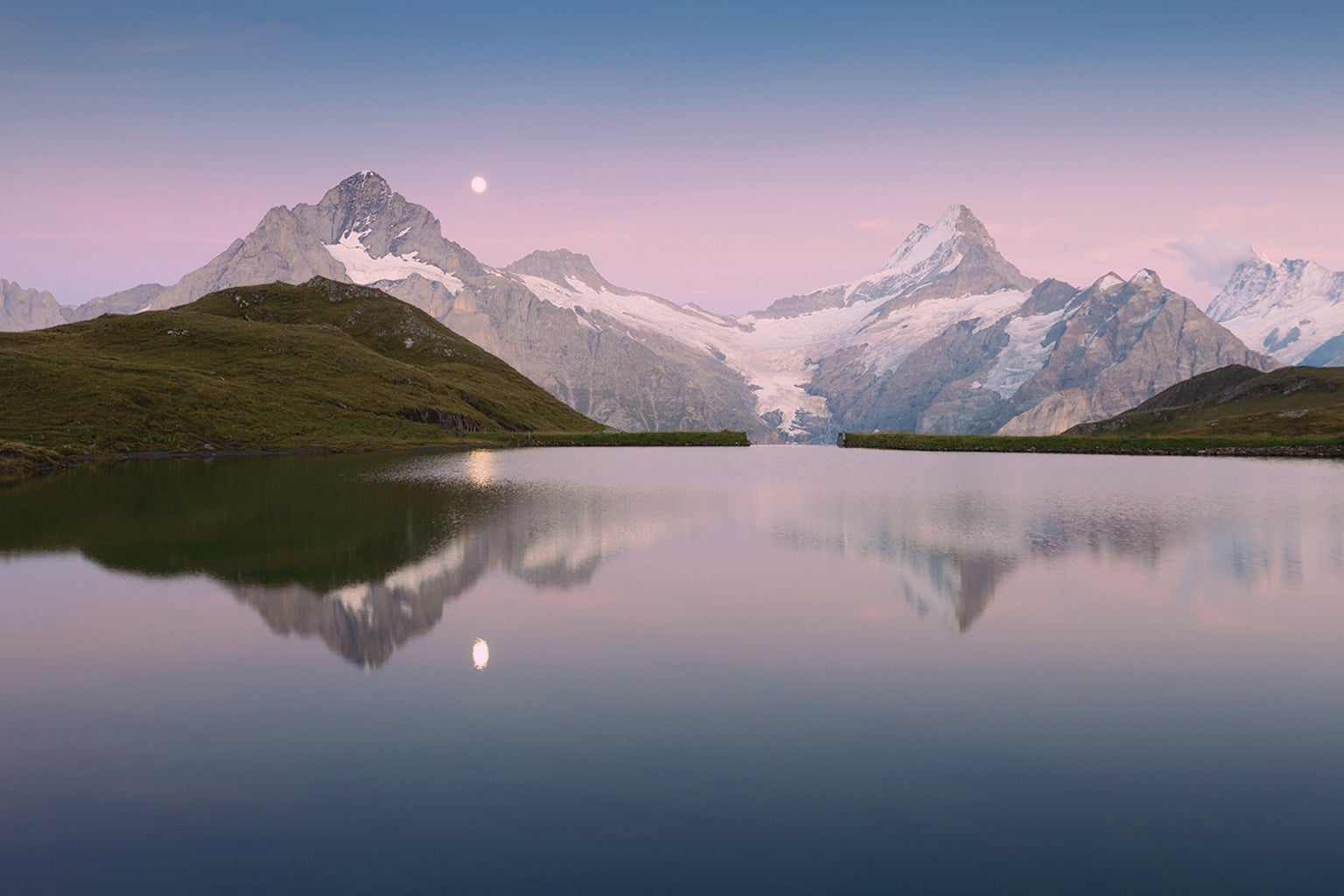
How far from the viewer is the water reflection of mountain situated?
127ft

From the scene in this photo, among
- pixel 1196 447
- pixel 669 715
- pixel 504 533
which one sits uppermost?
pixel 1196 447

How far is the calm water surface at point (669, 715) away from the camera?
16.0 m

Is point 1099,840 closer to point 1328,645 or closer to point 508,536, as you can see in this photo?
point 1328,645

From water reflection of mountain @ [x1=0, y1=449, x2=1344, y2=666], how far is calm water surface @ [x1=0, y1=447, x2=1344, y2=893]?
0.50 meters

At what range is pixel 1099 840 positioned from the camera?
16.4m

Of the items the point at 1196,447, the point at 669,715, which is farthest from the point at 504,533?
the point at 1196,447

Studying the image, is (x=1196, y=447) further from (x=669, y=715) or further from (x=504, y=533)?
(x=669, y=715)

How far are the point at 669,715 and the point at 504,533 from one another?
37063 mm

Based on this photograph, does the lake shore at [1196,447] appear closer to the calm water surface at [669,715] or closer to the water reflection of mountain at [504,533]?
the water reflection of mountain at [504,533]

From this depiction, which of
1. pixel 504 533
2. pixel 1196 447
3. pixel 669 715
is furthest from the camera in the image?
pixel 1196 447

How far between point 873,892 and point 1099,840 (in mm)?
4950

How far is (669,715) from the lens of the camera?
23219 millimetres

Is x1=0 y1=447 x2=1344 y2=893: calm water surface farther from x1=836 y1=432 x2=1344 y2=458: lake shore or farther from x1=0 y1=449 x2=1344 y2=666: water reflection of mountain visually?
x1=836 y1=432 x2=1344 y2=458: lake shore

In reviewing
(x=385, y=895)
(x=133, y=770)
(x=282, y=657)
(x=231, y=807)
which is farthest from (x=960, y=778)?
(x=282, y=657)
